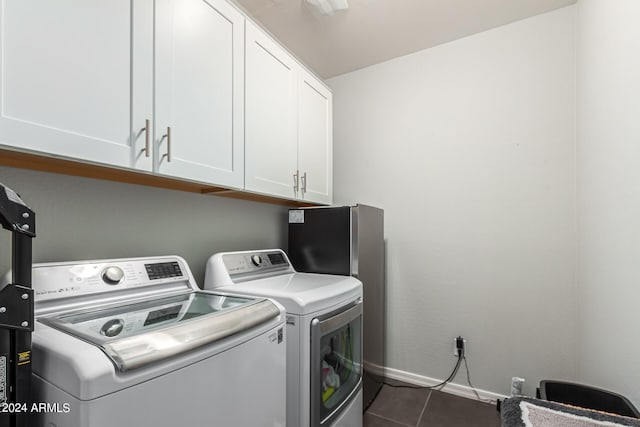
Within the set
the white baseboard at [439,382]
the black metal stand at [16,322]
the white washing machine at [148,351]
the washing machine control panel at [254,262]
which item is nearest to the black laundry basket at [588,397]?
the white baseboard at [439,382]

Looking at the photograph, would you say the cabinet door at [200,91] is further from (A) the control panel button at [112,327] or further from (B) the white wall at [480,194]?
(B) the white wall at [480,194]

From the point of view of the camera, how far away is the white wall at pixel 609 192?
45.0 inches

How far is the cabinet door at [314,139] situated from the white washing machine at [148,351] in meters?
1.09

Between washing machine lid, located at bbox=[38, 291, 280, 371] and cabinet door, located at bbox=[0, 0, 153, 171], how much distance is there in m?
0.51

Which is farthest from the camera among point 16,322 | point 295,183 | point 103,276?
point 295,183

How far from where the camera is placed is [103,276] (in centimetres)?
110

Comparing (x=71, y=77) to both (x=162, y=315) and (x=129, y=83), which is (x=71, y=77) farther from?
(x=162, y=315)

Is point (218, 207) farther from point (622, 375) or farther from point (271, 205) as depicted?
point (622, 375)

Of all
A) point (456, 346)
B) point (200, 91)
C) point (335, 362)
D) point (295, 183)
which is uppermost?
point (200, 91)

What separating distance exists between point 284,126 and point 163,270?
107cm

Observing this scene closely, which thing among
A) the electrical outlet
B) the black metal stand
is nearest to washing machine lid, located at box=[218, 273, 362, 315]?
the black metal stand

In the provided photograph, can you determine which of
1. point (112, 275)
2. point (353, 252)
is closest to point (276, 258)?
point (353, 252)

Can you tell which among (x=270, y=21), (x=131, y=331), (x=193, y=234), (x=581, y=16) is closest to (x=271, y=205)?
(x=193, y=234)

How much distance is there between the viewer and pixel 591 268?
5.26 feet
